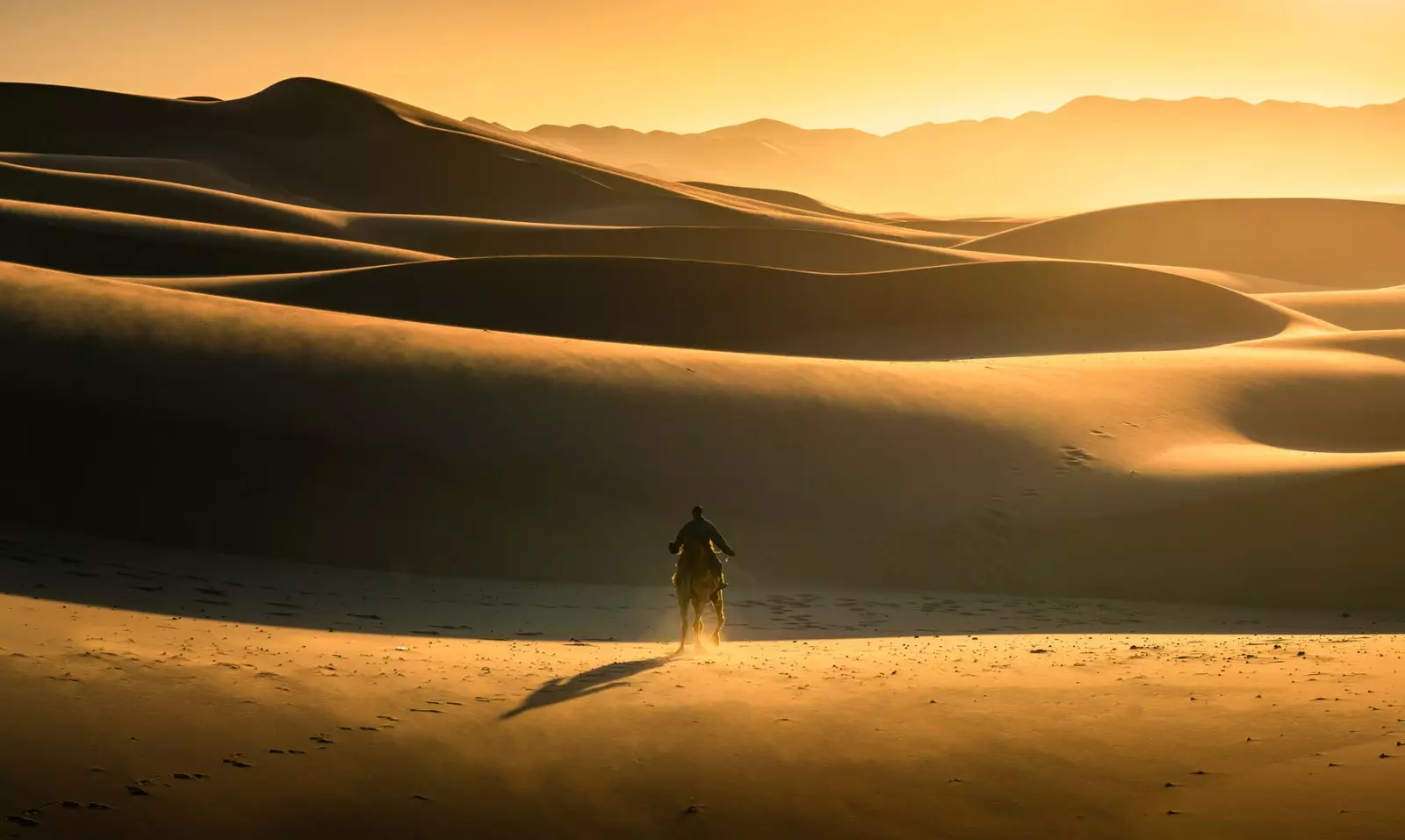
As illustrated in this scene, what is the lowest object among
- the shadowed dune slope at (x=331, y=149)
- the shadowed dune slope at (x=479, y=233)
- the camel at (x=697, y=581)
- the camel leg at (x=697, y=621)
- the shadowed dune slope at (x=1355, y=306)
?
the camel leg at (x=697, y=621)

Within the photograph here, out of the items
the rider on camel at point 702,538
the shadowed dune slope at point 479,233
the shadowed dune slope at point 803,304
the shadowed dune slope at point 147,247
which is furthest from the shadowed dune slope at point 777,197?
the rider on camel at point 702,538

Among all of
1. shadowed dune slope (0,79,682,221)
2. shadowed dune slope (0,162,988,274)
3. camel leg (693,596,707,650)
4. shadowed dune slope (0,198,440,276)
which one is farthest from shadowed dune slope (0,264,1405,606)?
shadowed dune slope (0,79,682,221)

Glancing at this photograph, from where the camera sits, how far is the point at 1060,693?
882 centimetres

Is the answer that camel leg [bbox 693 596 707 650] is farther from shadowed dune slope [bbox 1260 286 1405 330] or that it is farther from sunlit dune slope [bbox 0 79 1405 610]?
shadowed dune slope [bbox 1260 286 1405 330]

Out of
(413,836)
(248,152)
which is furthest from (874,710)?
(248,152)

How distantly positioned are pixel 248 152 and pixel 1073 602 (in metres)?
75.8

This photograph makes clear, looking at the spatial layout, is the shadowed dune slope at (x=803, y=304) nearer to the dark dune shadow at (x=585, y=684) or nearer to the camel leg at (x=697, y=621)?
the camel leg at (x=697, y=621)

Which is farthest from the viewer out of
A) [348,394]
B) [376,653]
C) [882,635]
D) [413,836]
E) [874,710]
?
[348,394]

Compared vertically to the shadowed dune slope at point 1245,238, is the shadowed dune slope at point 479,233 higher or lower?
lower

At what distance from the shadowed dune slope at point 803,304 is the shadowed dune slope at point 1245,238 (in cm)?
2916

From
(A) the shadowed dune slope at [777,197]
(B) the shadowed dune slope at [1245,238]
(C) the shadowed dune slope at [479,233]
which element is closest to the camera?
(C) the shadowed dune slope at [479,233]

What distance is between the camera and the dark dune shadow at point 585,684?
8.55 metres

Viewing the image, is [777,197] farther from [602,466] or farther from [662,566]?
[662,566]

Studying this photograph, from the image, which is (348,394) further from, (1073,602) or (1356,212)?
(1356,212)
